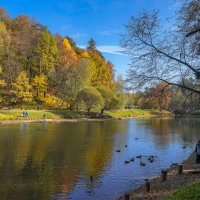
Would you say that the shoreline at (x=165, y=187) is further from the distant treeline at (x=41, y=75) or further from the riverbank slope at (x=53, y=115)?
the distant treeline at (x=41, y=75)

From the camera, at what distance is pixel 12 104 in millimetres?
94750

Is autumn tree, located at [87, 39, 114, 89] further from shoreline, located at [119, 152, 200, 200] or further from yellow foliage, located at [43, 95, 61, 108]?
shoreline, located at [119, 152, 200, 200]

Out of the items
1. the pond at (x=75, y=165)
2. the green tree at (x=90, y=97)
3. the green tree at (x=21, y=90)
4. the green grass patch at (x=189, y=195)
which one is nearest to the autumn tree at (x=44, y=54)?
the green tree at (x=21, y=90)

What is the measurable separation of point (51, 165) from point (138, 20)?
14.8m

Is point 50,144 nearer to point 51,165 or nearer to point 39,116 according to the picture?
point 51,165

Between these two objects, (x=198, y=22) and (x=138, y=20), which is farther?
(x=138, y=20)

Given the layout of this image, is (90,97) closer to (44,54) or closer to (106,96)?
(106,96)

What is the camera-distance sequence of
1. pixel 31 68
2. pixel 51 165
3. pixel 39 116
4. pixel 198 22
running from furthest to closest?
1. pixel 31 68
2. pixel 39 116
3. pixel 51 165
4. pixel 198 22

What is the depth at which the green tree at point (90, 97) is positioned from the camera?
92.8 metres

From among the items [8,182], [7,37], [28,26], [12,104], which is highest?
[28,26]

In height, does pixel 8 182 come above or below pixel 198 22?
below

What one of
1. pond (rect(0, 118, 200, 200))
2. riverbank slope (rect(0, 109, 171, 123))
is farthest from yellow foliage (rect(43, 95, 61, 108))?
pond (rect(0, 118, 200, 200))

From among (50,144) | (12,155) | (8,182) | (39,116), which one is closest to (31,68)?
(39,116)

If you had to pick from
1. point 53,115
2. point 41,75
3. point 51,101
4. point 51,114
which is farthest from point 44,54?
point 53,115
